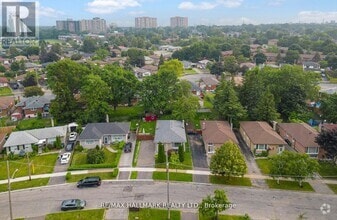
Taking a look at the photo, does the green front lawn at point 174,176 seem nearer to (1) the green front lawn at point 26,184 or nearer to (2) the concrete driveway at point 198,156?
(2) the concrete driveway at point 198,156

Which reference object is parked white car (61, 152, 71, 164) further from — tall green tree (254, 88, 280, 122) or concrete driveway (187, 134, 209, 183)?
tall green tree (254, 88, 280, 122)

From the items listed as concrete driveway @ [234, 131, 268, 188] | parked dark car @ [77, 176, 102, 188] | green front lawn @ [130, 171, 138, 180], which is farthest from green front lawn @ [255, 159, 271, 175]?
parked dark car @ [77, 176, 102, 188]

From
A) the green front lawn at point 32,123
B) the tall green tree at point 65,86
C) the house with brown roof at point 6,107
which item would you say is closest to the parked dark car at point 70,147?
the tall green tree at point 65,86

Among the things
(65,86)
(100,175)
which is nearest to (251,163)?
(100,175)

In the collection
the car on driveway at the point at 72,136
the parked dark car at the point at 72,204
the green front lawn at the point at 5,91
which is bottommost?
the parked dark car at the point at 72,204

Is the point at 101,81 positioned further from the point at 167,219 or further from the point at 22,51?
the point at 22,51

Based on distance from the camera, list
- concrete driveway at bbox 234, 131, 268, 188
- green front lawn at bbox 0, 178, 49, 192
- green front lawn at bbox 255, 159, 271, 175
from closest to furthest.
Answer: green front lawn at bbox 0, 178, 49, 192 → concrete driveway at bbox 234, 131, 268, 188 → green front lawn at bbox 255, 159, 271, 175

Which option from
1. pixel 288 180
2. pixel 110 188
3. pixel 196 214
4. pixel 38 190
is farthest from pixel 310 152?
pixel 38 190
